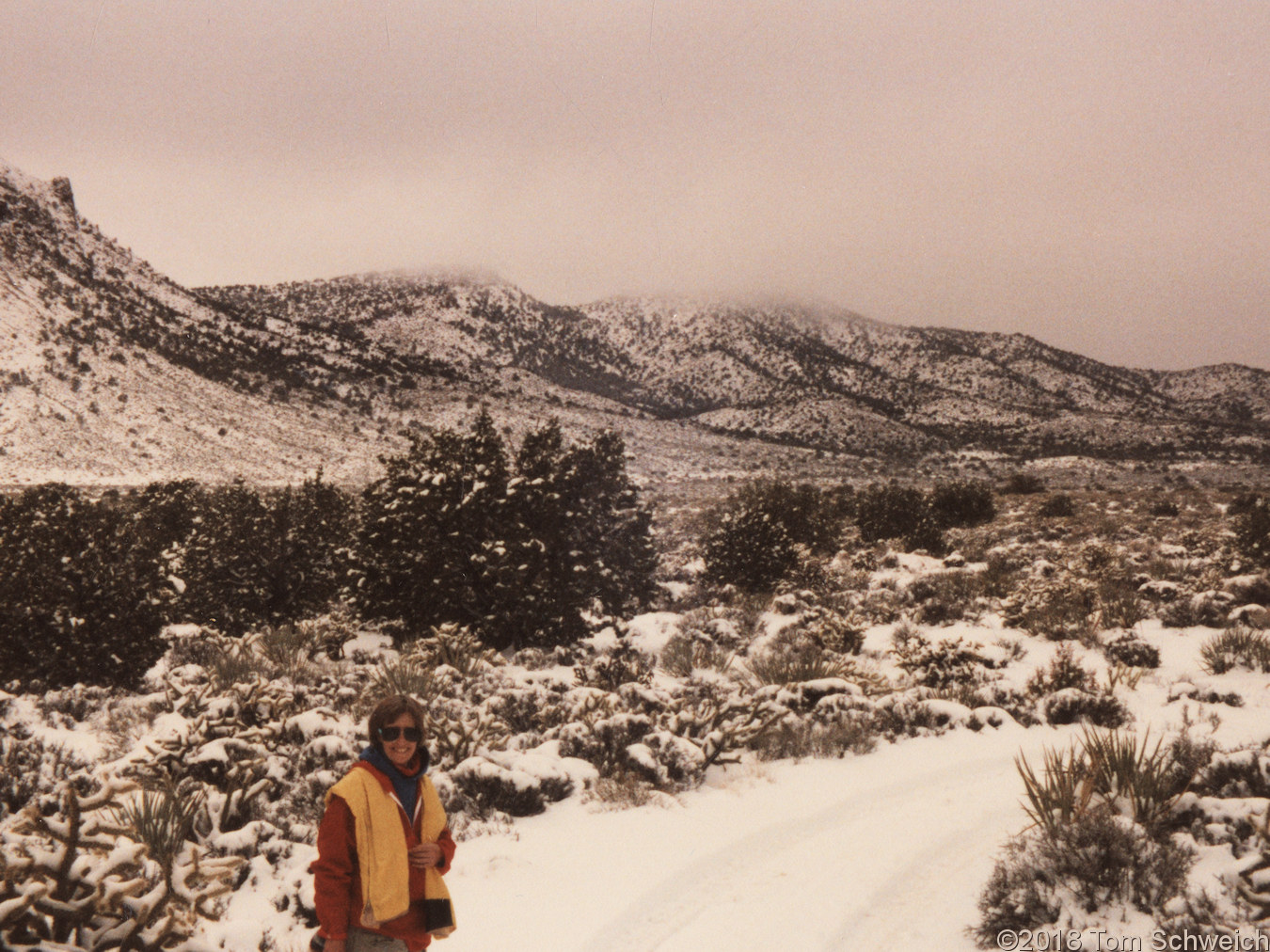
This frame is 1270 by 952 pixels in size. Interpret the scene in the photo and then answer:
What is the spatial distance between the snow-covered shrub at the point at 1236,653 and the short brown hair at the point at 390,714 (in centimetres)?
1088

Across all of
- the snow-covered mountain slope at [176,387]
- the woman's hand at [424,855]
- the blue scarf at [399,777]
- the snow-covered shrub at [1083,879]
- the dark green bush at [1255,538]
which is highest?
the snow-covered mountain slope at [176,387]

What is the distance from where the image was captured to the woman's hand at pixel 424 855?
2.91 meters

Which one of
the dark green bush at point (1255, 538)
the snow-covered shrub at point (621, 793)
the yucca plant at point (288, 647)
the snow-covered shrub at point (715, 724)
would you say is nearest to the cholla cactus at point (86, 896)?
the snow-covered shrub at point (621, 793)

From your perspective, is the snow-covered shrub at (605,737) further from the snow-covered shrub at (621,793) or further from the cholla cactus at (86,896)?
the cholla cactus at (86,896)

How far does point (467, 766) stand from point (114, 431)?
→ 4478cm

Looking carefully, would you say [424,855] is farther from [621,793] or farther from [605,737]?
[605,737]

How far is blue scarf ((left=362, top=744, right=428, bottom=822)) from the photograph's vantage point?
2934 mm

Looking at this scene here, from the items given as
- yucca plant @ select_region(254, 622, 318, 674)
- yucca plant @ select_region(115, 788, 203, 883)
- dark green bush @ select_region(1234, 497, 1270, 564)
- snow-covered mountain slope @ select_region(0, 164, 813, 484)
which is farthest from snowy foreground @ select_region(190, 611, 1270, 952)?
snow-covered mountain slope @ select_region(0, 164, 813, 484)

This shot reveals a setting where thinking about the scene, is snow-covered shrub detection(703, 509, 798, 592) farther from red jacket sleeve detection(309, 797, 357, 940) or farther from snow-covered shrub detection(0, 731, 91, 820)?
red jacket sleeve detection(309, 797, 357, 940)

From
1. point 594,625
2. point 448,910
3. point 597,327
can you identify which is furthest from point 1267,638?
point 597,327

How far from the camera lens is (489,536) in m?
11.0

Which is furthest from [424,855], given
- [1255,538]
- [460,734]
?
[1255,538]

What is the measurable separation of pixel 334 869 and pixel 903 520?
22865 millimetres

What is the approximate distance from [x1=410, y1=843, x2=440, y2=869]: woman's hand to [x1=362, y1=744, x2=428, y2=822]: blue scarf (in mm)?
124
